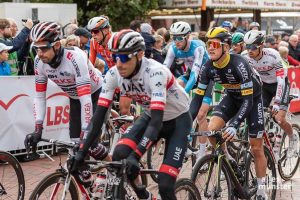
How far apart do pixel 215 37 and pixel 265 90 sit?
2965 mm

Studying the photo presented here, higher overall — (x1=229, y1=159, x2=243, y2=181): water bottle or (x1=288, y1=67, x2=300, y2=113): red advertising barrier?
(x1=229, y1=159, x2=243, y2=181): water bottle

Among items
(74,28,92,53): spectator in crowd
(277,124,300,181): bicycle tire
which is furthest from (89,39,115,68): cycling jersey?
(277,124,300,181): bicycle tire

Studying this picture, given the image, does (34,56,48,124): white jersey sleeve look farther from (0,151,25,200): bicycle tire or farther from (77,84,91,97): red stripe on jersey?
(0,151,25,200): bicycle tire

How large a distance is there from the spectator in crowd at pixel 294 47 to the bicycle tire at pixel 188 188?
12123 mm

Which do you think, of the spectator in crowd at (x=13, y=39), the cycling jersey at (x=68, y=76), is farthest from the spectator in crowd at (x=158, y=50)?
the cycling jersey at (x=68, y=76)

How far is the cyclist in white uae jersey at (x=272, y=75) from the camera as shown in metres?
8.54

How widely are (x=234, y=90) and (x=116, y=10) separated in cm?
1479

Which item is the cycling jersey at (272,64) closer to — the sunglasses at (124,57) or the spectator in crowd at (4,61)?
the spectator in crowd at (4,61)

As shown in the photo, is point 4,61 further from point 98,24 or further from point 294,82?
point 294,82

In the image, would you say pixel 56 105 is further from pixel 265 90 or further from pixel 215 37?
pixel 215 37

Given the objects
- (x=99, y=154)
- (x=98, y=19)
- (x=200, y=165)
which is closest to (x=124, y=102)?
(x=98, y=19)

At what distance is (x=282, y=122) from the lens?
30.3 ft

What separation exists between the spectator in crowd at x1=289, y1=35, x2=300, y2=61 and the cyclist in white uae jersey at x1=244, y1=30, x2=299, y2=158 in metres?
7.91

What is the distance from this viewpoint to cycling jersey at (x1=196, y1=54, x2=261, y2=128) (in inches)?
267
